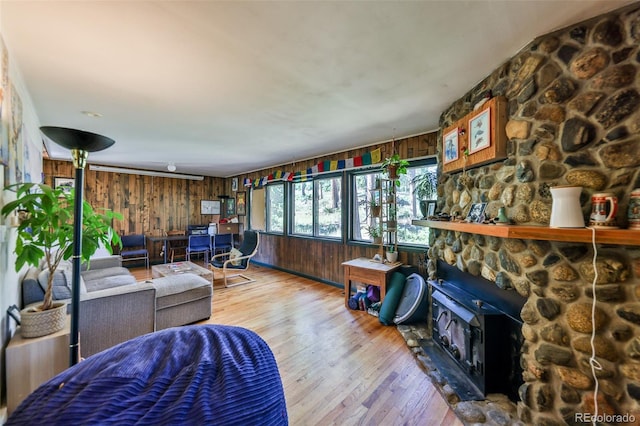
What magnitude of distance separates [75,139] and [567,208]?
2901 millimetres

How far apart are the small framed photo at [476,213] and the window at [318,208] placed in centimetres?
248

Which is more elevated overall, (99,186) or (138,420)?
(99,186)

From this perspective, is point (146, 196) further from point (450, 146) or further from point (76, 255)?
point (450, 146)

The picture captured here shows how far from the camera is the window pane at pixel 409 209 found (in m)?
3.38

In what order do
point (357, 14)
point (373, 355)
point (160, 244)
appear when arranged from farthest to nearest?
point (160, 244), point (373, 355), point (357, 14)

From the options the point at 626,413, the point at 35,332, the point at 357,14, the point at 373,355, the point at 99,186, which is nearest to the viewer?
the point at 626,413

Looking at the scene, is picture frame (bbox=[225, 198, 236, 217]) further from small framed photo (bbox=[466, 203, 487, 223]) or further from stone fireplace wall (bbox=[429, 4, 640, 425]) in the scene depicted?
stone fireplace wall (bbox=[429, 4, 640, 425])

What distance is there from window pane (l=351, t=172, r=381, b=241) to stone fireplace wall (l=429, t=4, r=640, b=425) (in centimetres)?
221

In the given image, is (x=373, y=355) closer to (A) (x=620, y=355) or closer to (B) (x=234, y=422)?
(A) (x=620, y=355)

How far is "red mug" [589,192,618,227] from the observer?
3.97 feet

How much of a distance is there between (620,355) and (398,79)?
2.09 m

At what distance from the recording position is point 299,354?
231 cm

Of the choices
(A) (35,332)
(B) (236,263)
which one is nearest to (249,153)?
(B) (236,263)

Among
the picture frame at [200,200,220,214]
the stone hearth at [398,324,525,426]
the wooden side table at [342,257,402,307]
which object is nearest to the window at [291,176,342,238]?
the wooden side table at [342,257,402,307]
